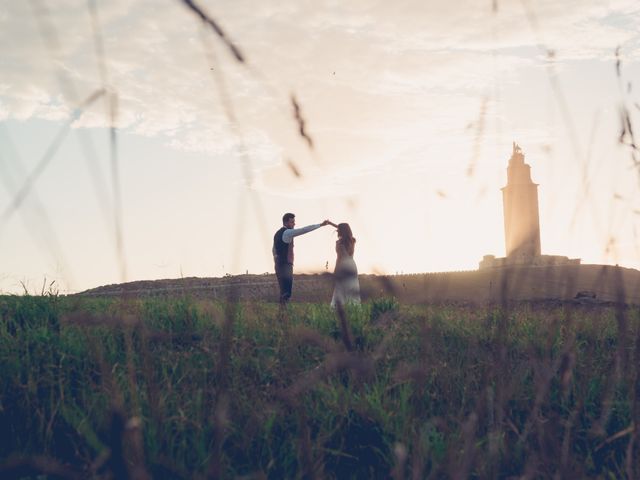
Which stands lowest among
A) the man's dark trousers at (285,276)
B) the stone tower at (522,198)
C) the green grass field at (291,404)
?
the green grass field at (291,404)

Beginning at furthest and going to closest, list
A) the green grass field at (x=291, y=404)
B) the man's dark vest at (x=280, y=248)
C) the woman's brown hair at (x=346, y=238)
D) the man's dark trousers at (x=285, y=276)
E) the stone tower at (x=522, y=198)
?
the stone tower at (x=522, y=198)
the man's dark vest at (x=280, y=248)
the man's dark trousers at (x=285, y=276)
the woman's brown hair at (x=346, y=238)
the green grass field at (x=291, y=404)

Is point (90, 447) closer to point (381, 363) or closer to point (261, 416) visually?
point (261, 416)

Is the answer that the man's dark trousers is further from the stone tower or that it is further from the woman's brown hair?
the stone tower

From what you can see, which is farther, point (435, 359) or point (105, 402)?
point (435, 359)

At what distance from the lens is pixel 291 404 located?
222 cm

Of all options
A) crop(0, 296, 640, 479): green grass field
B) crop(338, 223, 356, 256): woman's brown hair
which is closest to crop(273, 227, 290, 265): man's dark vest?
crop(338, 223, 356, 256): woman's brown hair

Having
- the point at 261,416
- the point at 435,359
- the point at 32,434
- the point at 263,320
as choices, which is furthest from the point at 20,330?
the point at 435,359

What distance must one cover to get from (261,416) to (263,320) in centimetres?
223

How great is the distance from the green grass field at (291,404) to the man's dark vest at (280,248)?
20.9 feet

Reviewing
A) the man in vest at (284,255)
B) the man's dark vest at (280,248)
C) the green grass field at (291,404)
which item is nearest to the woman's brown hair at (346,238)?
the man in vest at (284,255)

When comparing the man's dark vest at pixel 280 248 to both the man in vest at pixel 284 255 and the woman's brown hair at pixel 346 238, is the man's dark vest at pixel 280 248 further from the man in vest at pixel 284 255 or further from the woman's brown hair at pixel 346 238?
the woman's brown hair at pixel 346 238

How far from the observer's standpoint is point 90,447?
297 cm

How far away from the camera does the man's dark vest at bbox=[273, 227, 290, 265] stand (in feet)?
38.7

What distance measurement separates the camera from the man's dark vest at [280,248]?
38.7 ft
